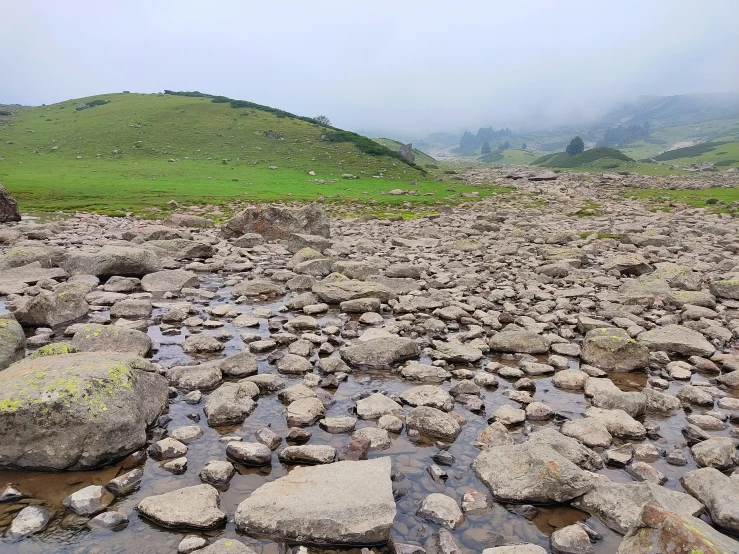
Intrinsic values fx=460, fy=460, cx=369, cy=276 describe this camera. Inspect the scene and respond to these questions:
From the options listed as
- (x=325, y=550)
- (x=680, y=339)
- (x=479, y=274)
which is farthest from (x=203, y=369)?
(x=479, y=274)

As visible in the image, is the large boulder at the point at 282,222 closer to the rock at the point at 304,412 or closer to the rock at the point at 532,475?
the rock at the point at 304,412

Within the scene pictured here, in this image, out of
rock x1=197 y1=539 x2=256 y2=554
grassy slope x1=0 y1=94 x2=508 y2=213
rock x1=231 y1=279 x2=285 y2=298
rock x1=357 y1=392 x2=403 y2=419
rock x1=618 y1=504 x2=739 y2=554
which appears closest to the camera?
rock x1=618 y1=504 x2=739 y2=554

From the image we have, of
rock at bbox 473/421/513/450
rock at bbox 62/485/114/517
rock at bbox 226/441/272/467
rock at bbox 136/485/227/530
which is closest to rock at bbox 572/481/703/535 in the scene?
rock at bbox 473/421/513/450

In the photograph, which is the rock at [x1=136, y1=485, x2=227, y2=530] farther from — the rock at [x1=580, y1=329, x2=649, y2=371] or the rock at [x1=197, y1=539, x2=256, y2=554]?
the rock at [x1=580, y1=329, x2=649, y2=371]

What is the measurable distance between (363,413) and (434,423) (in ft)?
4.34

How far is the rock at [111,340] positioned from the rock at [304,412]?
4.20m

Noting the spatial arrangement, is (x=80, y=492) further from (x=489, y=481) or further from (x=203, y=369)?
(x=489, y=481)

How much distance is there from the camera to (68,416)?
648 cm

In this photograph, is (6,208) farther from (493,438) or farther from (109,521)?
(493,438)

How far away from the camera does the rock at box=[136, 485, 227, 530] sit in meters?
5.56

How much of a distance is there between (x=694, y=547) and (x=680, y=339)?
864 cm

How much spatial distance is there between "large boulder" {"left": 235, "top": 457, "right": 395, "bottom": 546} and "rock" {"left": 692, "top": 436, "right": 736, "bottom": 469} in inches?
194

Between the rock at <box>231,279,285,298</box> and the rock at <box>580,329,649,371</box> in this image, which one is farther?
the rock at <box>231,279,285,298</box>

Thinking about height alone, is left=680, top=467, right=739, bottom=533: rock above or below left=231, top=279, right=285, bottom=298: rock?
below
